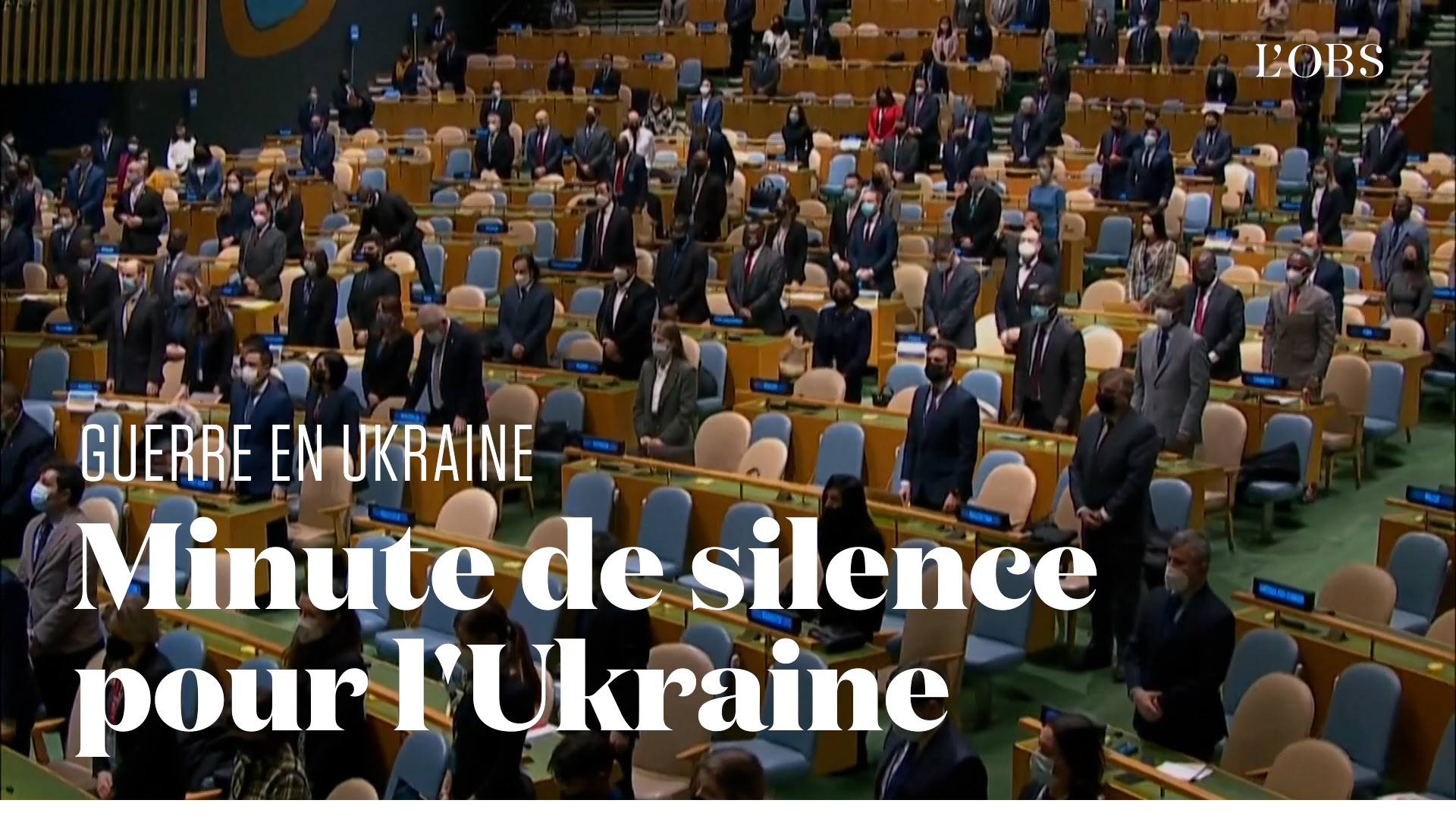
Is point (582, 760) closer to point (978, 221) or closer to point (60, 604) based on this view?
point (60, 604)

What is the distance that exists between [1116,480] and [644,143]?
32.5 feet

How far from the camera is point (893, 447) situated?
9711 millimetres

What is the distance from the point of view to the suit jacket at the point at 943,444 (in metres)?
8.55

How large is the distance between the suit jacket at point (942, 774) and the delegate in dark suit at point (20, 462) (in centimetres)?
483

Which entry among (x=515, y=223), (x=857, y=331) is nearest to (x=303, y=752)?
(x=857, y=331)

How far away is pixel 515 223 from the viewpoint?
604 inches

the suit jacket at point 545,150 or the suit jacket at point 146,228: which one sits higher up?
the suit jacket at point 545,150

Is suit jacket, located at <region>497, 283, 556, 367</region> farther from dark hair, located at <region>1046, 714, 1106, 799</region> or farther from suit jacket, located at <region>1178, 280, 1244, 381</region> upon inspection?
dark hair, located at <region>1046, 714, 1106, 799</region>

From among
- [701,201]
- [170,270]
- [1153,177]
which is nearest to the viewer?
[170,270]

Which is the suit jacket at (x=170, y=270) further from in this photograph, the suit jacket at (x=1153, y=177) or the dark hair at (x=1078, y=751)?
the dark hair at (x=1078, y=751)

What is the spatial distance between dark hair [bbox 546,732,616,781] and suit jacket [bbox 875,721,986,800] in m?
0.92

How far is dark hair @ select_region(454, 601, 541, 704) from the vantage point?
616 centimetres

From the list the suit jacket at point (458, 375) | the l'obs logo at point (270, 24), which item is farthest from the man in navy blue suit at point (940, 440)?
the l'obs logo at point (270, 24)

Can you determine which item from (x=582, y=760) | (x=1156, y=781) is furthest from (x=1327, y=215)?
(x=582, y=760)
